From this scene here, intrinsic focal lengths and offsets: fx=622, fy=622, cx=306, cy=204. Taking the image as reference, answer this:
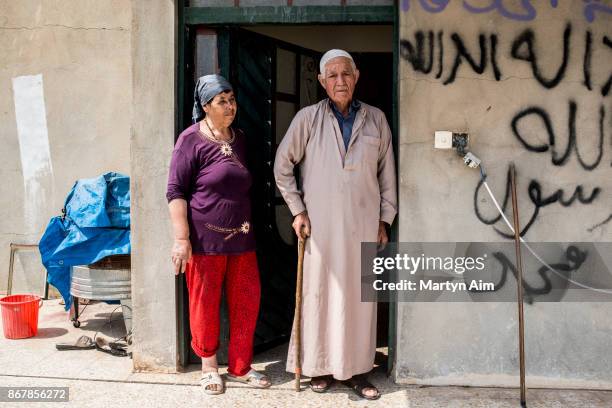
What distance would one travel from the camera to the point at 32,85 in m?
6.30

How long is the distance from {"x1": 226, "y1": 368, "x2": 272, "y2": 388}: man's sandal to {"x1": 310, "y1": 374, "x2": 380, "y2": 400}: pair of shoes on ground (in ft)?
1.05

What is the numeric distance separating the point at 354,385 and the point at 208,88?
6.96 ft

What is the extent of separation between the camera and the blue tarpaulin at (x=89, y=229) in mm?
4902

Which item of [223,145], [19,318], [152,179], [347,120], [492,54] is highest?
[492,54]

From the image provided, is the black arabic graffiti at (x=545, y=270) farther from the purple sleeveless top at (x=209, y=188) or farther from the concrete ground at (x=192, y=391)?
the purple sleeveless top at (x=209, y=188)

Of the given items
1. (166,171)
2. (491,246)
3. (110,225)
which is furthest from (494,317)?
(110,225)

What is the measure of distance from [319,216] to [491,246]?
1.15m

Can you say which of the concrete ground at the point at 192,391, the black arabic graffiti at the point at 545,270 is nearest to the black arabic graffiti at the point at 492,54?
the black arabic graffiti at the point at 545,270

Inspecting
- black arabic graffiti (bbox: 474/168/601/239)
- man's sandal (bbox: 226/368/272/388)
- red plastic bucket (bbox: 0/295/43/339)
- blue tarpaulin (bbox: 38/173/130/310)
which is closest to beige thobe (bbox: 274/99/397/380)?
man's sandal (bbox: 226/368/272/388)

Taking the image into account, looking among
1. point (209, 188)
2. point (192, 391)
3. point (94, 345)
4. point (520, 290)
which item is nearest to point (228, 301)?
point (192, 391)

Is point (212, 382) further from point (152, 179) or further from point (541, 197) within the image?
point (541, 197)

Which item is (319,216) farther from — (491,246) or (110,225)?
(110,225)

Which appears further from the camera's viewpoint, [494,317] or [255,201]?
[255,201]

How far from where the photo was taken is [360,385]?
4008mm
